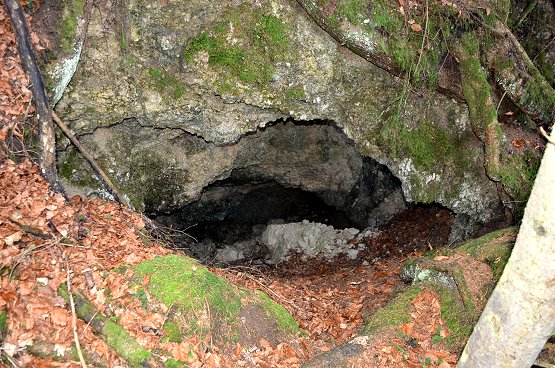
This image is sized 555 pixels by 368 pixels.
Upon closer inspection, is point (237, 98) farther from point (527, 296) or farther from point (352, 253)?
point (527, 296)

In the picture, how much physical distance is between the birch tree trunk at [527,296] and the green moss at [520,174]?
15.6ft

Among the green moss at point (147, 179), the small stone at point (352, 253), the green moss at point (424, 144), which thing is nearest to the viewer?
the green moss at point (424, 144)

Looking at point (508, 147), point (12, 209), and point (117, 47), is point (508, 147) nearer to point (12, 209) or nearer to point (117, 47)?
point (117, 47)

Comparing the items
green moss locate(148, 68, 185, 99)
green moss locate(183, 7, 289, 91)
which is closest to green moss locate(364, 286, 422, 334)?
green moss locate(183, 7, 289, 91)

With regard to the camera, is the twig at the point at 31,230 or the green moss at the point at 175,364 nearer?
the green moss at the point at 175,364

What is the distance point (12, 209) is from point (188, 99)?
12.8ft

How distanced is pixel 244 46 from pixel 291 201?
27.4 ft

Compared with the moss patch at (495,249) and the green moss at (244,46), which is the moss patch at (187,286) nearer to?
the moss patch at (495,249)

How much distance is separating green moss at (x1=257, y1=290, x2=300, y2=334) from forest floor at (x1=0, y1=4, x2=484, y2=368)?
179 millimetres

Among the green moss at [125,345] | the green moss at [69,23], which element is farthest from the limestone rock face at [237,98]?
the green moss at [125,345]

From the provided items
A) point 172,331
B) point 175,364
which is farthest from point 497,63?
point 175,364

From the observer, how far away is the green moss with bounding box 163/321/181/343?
3.91 meters

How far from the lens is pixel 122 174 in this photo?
867cm

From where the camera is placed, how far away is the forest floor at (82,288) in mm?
3594
